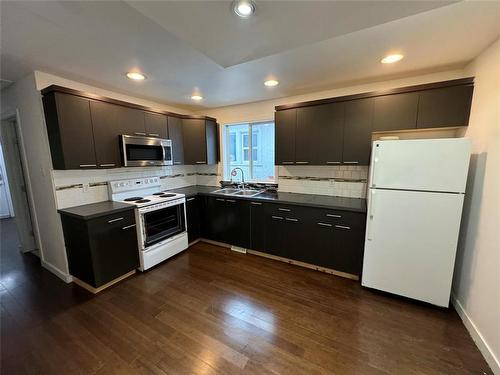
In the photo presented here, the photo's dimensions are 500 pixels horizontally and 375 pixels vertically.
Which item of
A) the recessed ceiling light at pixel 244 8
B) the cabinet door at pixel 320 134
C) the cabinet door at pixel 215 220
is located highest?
the recessed ceiling light at pixel 244 8

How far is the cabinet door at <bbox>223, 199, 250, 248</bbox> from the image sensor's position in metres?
3.04

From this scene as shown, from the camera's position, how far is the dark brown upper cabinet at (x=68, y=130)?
2.07 metres

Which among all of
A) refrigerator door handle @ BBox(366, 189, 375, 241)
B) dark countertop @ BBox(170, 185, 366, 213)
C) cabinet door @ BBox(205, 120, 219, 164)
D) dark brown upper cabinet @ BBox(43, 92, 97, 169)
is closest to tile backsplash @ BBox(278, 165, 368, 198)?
dark countertop @ BBox(170, 185, 366, 213)

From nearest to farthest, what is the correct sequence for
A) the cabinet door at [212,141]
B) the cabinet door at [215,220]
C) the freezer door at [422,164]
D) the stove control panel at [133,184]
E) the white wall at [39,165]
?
the freezer door at [422,164] < the white wall at [39,165] < the stove control panel at [133,184] < the cabinet door at [215,220] < the cabinet door at [212,141]

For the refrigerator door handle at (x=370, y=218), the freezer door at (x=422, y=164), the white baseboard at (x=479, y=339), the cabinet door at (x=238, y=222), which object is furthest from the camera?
the cabinet door at (x=238, y=222)

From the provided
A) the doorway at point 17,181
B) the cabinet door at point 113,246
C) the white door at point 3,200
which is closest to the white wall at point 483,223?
the cabinet door at point 113,246

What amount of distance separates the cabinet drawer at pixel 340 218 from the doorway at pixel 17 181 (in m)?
3.82

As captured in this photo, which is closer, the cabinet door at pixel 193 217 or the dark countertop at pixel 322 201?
the dark countertop at pixel 322 201

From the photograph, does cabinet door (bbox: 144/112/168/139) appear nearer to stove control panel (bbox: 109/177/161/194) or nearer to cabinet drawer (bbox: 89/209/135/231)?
stove control panel (bbox: 109/177/161/194)

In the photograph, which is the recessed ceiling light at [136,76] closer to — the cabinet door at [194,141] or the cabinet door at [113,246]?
the cabinet door at [194,141]

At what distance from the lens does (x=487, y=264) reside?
5.25ft

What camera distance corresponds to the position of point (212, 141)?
3822mm

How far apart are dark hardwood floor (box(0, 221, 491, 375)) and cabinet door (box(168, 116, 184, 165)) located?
1.82m

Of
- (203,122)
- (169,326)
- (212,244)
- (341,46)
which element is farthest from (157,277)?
(341,46)
